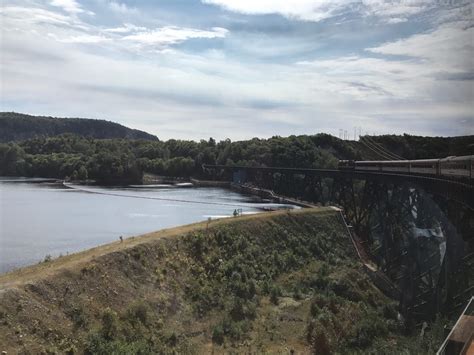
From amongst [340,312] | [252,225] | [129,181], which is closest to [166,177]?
[129,181]

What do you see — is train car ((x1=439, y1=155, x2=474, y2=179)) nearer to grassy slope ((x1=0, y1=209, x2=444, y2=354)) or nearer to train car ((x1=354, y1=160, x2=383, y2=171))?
grassy slope ((x1=0, y1=209, x2=444, y2=354))

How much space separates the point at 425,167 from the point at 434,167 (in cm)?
194

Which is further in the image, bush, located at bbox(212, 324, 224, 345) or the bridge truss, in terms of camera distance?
bush, located at bbox(212, 324, 224, 345)

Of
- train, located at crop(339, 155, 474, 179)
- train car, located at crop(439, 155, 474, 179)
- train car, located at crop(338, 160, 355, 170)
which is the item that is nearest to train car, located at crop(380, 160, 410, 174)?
train, located at crop(339, 155, 474, 179)

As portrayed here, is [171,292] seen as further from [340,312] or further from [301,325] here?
[340,312]

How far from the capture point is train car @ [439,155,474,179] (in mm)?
12869

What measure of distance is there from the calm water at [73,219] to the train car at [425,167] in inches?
710

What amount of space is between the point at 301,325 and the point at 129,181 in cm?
8482

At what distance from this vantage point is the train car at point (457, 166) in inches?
507

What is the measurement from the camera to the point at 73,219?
4269 centimetres

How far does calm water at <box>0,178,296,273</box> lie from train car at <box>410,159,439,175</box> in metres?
18.0

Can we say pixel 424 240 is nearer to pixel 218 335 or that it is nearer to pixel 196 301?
pixel 218 335

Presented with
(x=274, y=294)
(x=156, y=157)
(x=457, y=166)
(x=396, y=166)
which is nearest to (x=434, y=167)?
(x=457, y=166)

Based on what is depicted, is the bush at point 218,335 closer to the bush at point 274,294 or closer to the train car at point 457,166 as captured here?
the bush at point 274,294
